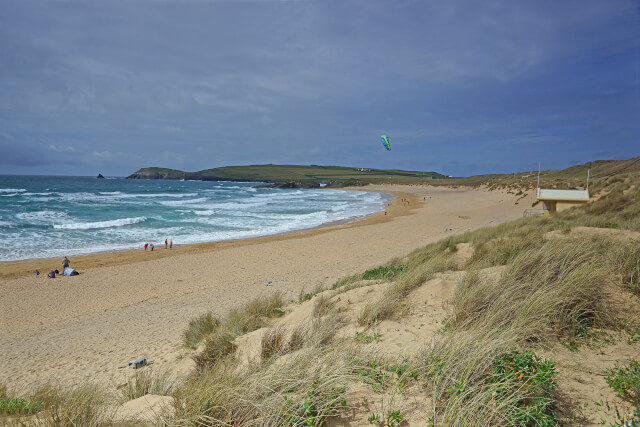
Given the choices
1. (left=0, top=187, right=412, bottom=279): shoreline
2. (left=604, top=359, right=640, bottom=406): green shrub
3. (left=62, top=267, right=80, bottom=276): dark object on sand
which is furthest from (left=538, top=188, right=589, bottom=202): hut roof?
(left=62, top=267, right=80, bottom=276): dark object on sand

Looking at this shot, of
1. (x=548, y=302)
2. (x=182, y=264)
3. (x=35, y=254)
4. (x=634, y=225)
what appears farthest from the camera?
(x=35, y=254)

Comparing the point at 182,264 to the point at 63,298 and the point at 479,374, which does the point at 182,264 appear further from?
the point at 479,374

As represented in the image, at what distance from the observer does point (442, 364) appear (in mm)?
2836

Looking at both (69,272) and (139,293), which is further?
(69,272)

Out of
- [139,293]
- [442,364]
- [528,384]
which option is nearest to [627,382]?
[528,384]

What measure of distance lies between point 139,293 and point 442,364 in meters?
11.8

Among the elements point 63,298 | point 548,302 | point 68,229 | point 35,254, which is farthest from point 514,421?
point 68,229

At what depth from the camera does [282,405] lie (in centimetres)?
243

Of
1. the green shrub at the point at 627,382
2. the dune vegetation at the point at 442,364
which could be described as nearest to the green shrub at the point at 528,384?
the dune vegetation at the point at 442,364

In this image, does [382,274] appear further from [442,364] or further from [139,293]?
[139,293]

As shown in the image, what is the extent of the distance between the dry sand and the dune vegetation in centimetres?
309

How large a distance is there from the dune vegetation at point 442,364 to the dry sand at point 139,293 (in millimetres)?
3090

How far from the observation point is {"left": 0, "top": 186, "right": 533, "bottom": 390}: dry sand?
6.93 meters

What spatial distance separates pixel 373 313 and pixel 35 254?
67.2ft
